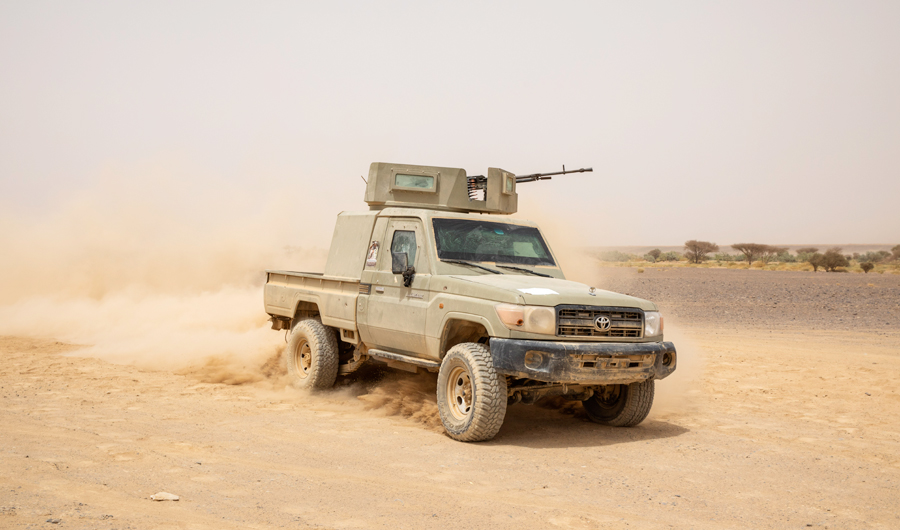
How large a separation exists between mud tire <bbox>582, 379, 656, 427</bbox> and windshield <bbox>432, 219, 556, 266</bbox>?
1.73 m

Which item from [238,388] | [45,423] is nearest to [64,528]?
[45,423]

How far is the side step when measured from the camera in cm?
782

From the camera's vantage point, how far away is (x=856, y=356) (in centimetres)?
1319

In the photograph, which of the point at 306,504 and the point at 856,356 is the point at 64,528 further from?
the point at 856,356

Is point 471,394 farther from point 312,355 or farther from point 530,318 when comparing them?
point 312,355

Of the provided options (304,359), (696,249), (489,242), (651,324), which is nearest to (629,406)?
(651,324)

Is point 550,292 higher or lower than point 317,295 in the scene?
higher

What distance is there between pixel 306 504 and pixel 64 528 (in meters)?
1.43

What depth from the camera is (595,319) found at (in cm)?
708

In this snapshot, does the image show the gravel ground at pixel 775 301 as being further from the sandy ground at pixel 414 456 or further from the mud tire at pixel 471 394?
the mud tire at pixel 471 394

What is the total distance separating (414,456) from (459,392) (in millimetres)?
1037

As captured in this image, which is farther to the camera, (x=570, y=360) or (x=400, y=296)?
(x=400, y=296)

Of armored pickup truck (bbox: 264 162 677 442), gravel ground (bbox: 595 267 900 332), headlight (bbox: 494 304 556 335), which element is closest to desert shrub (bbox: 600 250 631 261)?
gravel ground (bbox: 595 267 900 332)

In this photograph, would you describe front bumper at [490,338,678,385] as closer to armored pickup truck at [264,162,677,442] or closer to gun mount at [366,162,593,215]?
armored pickup truck at [264,162,677,442]
